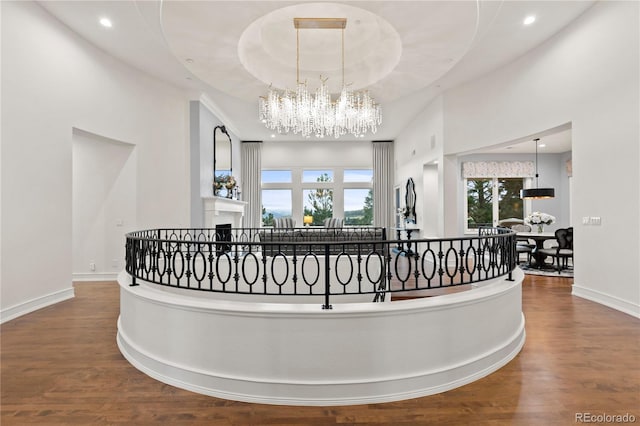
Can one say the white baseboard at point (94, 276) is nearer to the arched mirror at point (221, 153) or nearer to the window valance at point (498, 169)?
the arched mirror at point (221, 153)

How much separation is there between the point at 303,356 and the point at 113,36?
204 inches

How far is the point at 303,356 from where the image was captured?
7.48ft

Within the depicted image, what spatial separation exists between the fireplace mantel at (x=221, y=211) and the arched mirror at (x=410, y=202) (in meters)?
4.74

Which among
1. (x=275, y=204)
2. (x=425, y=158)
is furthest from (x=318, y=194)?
(x=425, y=158)

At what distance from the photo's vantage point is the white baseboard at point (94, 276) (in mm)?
5855

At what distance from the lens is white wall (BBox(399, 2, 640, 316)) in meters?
3.84

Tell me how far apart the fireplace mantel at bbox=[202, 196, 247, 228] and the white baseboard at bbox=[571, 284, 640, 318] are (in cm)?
655

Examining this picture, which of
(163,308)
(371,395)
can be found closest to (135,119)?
(163,308)

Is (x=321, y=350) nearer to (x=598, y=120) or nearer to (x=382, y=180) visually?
(x=598, y=120)

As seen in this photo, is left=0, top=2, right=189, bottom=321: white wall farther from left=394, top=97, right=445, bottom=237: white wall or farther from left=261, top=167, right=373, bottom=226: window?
left=394, top=97, right=445, bottom=237: white wall

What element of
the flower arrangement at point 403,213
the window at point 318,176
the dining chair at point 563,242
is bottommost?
the dining chair at point 563,242

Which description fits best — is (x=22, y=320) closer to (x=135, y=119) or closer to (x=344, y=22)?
(x=135, y=119)

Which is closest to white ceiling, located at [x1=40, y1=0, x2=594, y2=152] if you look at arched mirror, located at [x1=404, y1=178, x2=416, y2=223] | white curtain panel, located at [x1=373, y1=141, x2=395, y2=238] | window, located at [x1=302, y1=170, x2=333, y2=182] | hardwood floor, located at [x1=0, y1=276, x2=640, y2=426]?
arched mirror, located at [x1=404, y1=178, x2=416, y2=223]

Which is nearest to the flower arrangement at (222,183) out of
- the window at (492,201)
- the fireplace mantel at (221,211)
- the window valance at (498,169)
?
the fireplace mantel at (221,211)
